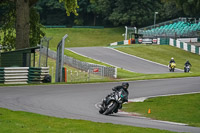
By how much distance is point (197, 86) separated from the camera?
26109mm

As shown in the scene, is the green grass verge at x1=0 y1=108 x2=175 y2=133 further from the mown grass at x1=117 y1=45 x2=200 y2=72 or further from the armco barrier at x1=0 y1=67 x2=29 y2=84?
the mown grass at x1=117 y1=45 x2=200 y2=72

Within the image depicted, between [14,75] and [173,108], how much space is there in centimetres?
1146

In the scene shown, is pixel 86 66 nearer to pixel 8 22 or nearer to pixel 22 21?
pixel 8 22

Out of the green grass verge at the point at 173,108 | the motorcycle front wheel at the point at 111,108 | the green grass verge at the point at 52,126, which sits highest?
the green grass verge at the point at 52,126

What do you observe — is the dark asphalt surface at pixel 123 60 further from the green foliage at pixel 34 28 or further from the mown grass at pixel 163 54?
the green foliage at pixel 34 28

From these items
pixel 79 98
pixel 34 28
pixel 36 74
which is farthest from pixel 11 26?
pixel 79 98

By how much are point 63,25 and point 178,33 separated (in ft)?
130

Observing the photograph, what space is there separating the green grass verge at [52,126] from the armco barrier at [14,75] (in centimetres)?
1320

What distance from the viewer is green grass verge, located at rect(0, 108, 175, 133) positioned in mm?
10766

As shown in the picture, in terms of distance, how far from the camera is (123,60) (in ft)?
178

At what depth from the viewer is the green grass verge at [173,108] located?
52.1ft

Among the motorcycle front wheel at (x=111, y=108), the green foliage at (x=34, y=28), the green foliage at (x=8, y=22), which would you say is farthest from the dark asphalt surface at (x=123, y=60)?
the motorcycle front wheel at (x=111, y=108)

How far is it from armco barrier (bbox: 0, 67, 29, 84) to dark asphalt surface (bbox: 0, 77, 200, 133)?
257cm

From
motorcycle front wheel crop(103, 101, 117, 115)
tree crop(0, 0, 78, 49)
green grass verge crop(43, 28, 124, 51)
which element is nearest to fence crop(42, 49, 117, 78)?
tree crop(0, 0, 78, 49)
